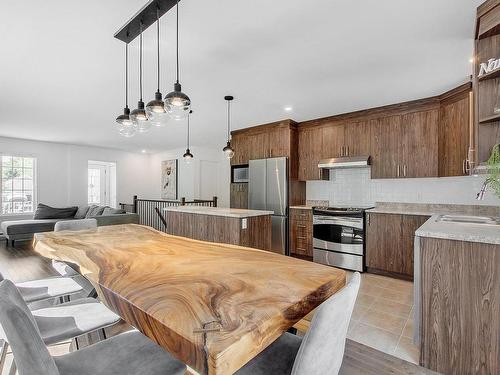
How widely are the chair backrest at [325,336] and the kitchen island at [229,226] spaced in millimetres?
2688

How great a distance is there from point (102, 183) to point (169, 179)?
6.56 ft

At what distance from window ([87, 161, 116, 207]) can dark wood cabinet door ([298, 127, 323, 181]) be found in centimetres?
602

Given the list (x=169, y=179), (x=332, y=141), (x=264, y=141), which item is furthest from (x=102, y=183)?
(x=332, y=141)

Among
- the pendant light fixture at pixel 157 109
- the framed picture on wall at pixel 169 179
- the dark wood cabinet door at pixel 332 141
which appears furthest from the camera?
the framed picture on wall at pixel 169 179

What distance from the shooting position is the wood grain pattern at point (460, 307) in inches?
66.0

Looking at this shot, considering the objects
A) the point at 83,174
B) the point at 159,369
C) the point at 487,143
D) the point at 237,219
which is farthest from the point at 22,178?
the point at 487,143

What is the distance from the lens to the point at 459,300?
1781 mm

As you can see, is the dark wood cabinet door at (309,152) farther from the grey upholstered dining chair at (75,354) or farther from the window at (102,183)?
the window at (102,183)

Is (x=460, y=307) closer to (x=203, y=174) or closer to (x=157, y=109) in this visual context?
(x=157, y=109)

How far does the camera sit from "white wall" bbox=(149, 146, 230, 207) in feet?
25.8

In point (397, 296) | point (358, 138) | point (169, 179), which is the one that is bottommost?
point (397, 296)

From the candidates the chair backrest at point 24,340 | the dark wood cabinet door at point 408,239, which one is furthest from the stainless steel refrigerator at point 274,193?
the chair backrest at point 24,340

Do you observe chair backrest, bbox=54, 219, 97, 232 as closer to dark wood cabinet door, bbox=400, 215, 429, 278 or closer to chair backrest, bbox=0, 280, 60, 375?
chair backrest, bbox=0, 280, 60, 375

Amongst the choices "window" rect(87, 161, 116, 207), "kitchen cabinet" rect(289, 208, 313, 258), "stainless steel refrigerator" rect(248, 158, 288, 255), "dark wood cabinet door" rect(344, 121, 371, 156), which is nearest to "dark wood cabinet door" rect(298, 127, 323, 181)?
"stainless steel refrigerator" rect(248, 158, 288, 255)
